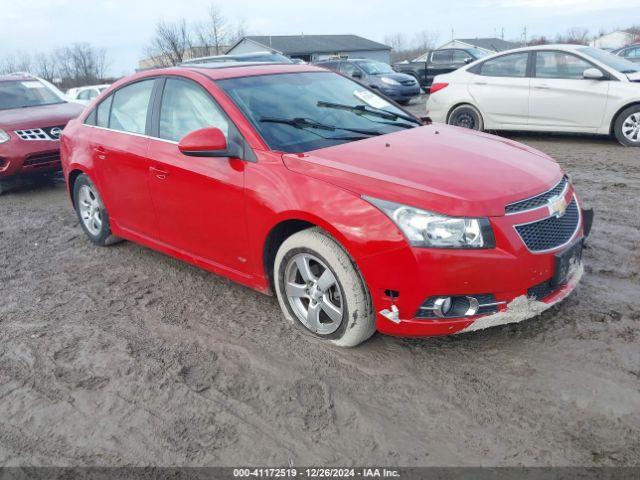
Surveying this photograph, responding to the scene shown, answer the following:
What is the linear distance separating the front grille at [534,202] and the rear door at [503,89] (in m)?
6.32

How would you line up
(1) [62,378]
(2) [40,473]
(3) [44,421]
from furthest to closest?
1. (1) [62,378]
2. (3) [44,421]
3. (2) [40,473]

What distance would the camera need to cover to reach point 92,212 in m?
5.46

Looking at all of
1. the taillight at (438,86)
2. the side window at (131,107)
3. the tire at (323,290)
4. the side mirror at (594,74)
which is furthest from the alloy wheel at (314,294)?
the taillight at (438,86)

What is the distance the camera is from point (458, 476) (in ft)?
7.75

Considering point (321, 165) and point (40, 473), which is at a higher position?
point (321, 165)

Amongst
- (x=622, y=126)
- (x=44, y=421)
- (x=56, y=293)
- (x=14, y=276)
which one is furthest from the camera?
(x=622, y=126)

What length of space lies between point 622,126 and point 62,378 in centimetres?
821

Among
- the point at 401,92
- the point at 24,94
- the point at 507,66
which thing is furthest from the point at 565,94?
the point at 401,92

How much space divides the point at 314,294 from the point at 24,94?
7.77m

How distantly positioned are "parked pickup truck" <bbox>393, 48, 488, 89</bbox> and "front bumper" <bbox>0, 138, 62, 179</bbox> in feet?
53.2

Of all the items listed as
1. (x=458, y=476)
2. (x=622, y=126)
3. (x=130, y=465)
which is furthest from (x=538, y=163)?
(x=622, y=126)

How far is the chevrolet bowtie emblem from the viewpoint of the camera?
3203 millimetres

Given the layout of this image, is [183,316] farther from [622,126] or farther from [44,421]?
[622,126]

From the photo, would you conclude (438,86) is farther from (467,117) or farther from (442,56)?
(442,56)
